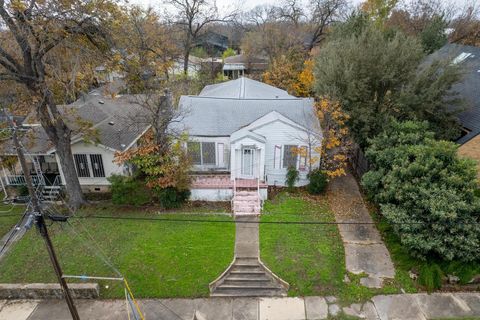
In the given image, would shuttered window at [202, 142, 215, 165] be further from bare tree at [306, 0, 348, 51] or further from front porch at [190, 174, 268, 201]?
bare tree at [306, 0, 348, 51]

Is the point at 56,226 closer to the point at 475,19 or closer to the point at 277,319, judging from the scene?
the point at 277,319

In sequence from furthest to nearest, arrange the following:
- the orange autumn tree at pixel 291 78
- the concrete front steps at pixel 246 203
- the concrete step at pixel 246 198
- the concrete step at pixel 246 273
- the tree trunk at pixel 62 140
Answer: the orange autumn tree at pixel 291 78 → the concrete step at pixel 246 198 → the concrete front steps at pixel 246 203 → the tree trunk at pixel 62 140 → the concrete step at pixel 246 273

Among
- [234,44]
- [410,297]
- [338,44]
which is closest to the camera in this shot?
[410,297]

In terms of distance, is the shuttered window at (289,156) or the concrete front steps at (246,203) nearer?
the concrete front steps at (246,203)

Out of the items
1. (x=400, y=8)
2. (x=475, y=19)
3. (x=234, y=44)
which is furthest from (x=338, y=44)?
(x=234, y=44)

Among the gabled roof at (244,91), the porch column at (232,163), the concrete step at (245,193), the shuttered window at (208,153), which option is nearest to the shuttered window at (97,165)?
the shuttered window at (208,153)

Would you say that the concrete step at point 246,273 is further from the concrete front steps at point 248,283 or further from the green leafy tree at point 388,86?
the green leafy tree at point 388,86

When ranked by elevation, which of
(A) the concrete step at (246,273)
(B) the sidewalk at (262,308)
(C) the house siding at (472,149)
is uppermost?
(C) the house siding at (472,149)

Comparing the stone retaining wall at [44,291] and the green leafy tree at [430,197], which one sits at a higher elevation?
the green leafy tree at [430,197]
